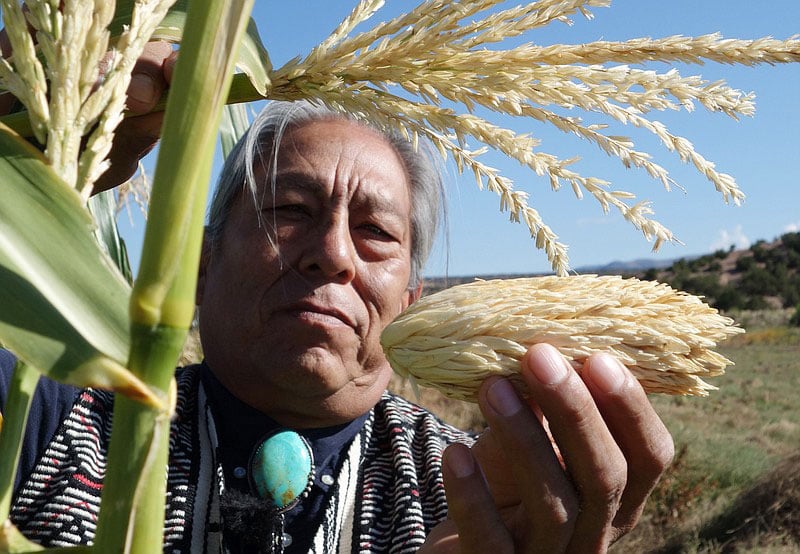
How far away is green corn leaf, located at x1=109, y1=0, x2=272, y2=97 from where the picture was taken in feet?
2.56

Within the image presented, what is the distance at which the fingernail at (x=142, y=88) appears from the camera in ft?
2.96

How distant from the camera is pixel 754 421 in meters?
9.16

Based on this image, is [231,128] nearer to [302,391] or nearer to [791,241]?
[302,391]

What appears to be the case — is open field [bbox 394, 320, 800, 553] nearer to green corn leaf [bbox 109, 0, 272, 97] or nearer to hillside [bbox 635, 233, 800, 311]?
green corn leaf [bbox 109, 0, 272, 97]

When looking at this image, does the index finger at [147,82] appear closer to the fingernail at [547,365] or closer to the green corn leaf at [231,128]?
the fingernail at [547,365]

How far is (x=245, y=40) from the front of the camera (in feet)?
2.75

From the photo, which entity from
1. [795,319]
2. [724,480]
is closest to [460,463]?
[724,480]

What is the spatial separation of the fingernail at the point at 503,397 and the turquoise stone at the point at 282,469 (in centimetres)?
81

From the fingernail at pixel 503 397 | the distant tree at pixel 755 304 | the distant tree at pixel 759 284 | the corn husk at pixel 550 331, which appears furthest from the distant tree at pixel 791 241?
the fingernail at pixel 503 397

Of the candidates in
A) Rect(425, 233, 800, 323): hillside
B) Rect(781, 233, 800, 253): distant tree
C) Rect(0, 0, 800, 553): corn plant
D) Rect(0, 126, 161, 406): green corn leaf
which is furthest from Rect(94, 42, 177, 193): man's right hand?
Rect(781, 233, 800, 253): distant tree

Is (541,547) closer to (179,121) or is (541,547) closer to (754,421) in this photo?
(179,121)

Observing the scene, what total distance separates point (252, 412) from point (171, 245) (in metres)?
1.43

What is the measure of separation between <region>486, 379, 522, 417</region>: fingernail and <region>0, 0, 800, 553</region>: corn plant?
27 cm

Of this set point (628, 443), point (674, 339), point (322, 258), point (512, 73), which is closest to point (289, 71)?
point (512, 73)
